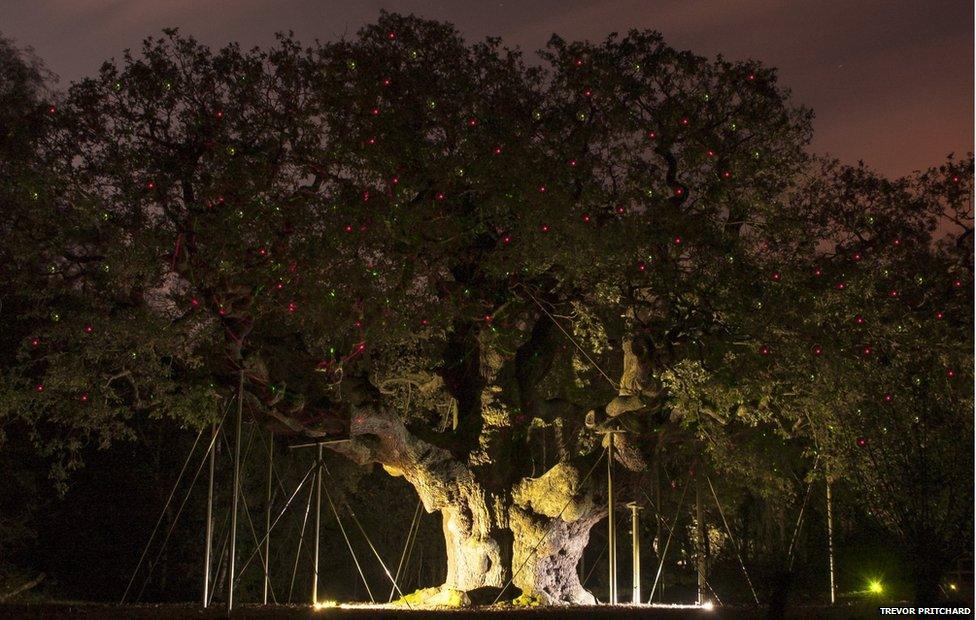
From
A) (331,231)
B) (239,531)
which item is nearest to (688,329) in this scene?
(331,231)

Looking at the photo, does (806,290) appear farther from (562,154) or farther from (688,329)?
(562,154)

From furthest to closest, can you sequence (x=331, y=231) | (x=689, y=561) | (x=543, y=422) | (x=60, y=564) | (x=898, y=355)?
(x=60, y=564) < (x=689, y=561) < (x=543, y=422) < (x=331, y=231) < (x=898, y=355)

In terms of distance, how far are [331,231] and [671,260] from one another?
4580mm

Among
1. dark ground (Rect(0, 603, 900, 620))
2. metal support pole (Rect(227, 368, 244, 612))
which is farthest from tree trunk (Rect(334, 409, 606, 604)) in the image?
dark ground (Rect(0, 603, 900, 620))

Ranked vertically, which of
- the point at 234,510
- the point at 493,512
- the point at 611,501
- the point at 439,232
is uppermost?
the point at 439,232

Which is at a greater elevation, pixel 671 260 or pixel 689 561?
pixel 671 260

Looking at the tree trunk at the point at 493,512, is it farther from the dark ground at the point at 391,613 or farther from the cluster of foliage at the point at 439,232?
the dark ground at the point at 391,613

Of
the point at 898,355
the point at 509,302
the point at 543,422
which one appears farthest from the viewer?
the point at 543,422

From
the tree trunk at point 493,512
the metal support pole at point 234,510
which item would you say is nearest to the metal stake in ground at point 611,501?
the tree trunk at point 493,512

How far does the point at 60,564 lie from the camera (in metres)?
25.4

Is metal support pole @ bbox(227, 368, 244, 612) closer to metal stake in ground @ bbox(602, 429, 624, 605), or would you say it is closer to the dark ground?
the dark ground

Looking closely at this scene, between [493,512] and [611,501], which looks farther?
[493,512]

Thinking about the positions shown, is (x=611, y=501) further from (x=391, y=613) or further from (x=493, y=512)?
(x=391, y=613)

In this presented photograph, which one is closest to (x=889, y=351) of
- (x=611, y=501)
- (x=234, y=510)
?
(x=611, y=501)
